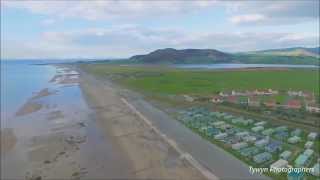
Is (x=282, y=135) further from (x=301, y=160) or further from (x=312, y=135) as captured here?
(x=301, y=160)

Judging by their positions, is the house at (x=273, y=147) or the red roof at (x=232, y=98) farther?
the red roof at (x=232, y=98)

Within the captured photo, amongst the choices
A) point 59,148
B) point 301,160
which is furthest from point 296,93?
point 59,148

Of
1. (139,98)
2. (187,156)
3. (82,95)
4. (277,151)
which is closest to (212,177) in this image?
(187,156)

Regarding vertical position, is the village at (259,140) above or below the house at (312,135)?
below

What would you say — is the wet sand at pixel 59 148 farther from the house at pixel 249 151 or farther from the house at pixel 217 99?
the house at pixel 217 99

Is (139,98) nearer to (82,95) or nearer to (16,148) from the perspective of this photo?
(82,95)

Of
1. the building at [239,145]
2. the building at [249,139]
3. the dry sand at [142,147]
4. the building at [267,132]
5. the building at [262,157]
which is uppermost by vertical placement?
the building at [267,132]

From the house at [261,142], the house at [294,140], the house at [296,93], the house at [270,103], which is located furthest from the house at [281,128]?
the house at [296,93]
